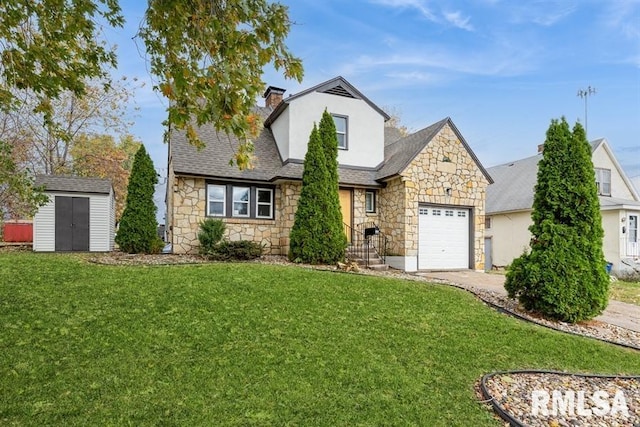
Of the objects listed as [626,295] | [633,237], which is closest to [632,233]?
[633,237]

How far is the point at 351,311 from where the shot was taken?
5922 millimetres

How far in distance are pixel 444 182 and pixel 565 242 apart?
256 inches

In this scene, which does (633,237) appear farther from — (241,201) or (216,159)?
(216,159)

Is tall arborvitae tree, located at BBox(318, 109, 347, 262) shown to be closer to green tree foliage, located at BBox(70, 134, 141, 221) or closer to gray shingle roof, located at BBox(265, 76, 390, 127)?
gray shingle roof, located at BBox(265, 76, 390, 127)

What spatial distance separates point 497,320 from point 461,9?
6.77 metres

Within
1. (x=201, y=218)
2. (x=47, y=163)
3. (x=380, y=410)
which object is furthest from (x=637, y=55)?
(x=47, y=163)

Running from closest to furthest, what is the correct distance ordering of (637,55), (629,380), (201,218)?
(629,380) → (637,55) → (201,218)

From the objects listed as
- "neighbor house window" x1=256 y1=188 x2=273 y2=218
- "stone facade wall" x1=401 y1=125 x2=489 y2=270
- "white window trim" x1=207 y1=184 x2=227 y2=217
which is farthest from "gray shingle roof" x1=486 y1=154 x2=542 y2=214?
"white window trim" x1=207 y1=184 x2=227 y2=217

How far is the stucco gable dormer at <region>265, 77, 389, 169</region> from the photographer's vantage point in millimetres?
13383

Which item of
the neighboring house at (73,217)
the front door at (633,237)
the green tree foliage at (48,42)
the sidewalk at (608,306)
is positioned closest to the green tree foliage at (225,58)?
the green tree foliage at (48,42)

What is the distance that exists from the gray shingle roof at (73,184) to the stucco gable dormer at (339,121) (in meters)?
7.13

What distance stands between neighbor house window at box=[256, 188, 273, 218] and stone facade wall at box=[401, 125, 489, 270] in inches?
191

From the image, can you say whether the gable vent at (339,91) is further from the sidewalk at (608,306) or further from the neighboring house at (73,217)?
the neighboring house at (73,217)

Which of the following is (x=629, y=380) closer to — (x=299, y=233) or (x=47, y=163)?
(x=299, y=233)
